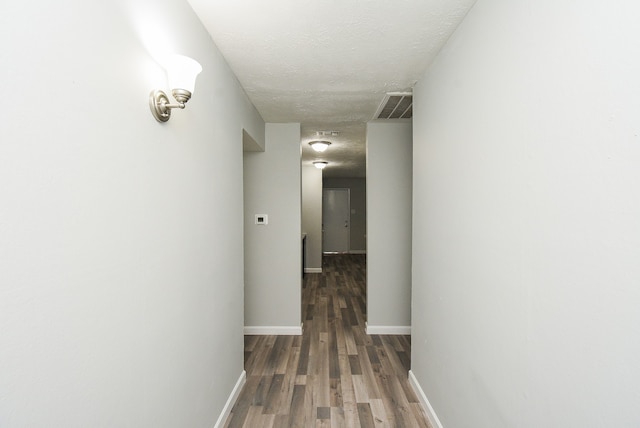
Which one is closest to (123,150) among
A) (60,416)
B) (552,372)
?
(60,416)

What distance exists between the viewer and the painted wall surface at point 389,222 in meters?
3.64

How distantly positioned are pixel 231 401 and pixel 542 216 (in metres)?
2.24

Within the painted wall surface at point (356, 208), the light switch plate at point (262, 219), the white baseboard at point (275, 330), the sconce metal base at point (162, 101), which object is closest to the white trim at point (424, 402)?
the white baseboard at point (275, 330)

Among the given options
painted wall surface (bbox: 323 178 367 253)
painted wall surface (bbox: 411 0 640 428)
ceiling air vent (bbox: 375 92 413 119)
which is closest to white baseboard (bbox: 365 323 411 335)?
painted wall surface (bbox: 411 0 640 428)

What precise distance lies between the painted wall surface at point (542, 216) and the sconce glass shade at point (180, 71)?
1.17 metres

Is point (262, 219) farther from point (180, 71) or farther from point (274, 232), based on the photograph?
point (180, 71)

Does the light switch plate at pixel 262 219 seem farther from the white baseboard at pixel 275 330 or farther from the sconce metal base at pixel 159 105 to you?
the sconce metal base at pixel 159 105

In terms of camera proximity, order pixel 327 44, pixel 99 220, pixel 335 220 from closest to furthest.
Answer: pixel 99 220, pixel 327 44, pixel 335 220

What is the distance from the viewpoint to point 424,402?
2.24 m

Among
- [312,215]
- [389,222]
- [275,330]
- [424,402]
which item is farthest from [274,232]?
[312,215]

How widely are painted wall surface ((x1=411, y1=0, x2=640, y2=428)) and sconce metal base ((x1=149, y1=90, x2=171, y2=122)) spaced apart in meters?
1.28

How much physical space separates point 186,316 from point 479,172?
1483 mm

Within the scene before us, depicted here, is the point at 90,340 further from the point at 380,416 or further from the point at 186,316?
the point at 380,416

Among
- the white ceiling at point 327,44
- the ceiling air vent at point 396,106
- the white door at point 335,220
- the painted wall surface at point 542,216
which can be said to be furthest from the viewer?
the white door at point 335,220
